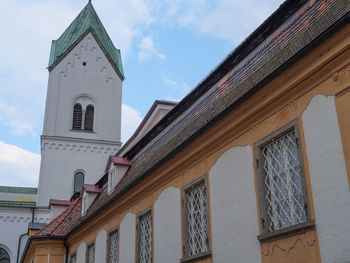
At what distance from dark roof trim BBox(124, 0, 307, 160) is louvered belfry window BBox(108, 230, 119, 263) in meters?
3.74

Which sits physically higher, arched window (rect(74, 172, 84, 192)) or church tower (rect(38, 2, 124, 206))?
church tower (rect(38, 2, 124, 206))

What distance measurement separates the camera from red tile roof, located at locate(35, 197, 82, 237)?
21141mm

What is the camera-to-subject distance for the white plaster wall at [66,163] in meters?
33.8

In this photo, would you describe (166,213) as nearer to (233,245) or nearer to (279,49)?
(233,245)

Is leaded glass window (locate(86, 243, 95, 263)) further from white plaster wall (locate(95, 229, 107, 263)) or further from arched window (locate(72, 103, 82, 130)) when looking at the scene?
arched window (locate(72, 103, 82, 130))

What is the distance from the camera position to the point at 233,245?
9070 millimetres

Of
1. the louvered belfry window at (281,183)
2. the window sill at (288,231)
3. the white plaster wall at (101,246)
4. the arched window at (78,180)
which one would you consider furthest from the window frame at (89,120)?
the window sill at (288,231)

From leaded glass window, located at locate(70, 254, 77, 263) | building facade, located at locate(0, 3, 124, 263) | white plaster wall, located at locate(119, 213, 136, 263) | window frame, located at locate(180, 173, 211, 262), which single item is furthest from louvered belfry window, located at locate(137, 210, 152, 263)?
building facade, located at locate(0, 3, 124, 263)

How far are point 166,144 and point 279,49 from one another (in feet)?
17.0

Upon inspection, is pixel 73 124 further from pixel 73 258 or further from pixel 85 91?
pixel 73 258

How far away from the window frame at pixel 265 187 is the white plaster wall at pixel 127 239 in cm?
600

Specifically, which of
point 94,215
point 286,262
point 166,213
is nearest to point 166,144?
point 166,213

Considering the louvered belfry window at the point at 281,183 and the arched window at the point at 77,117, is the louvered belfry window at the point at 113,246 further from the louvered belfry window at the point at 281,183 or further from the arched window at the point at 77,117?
the arched window at the point at 77,117

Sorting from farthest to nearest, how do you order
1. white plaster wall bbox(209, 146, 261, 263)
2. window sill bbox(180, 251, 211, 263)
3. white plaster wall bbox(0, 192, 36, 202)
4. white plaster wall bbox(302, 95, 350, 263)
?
white plaster wall bbox(0, 192, 36, 202) → window sill bbox(180, 251, 211, 263) → white plaster wall bbox(209, 146, 261, 263) → white plaster wall bbox(302, 95, 350, 263)
